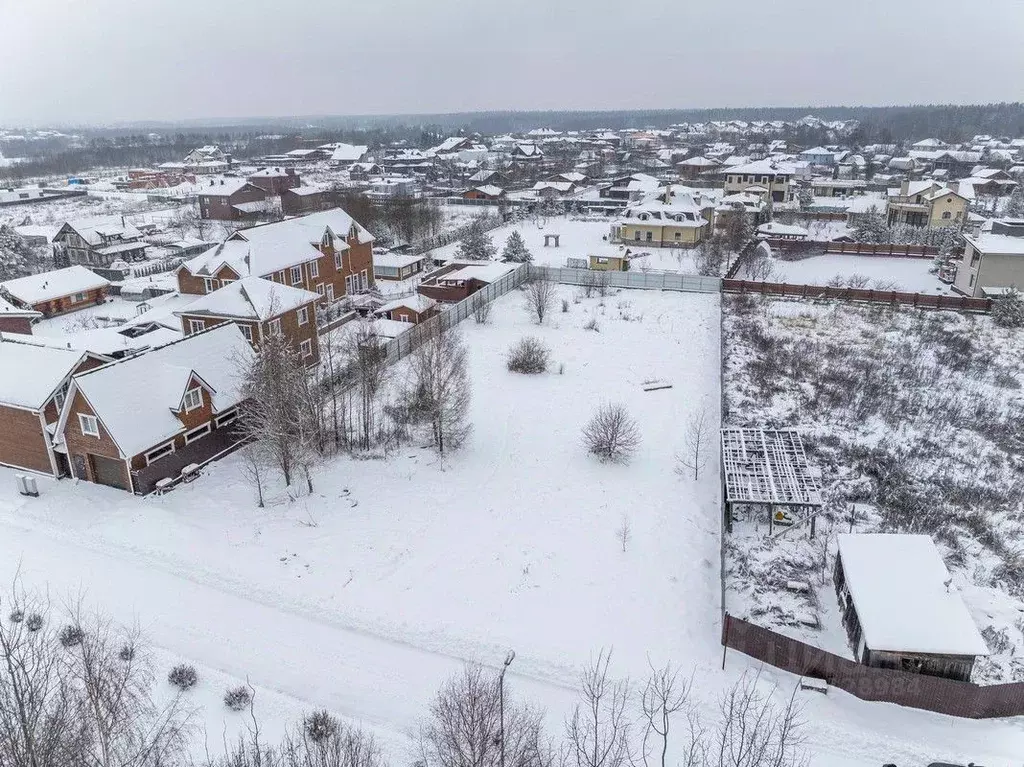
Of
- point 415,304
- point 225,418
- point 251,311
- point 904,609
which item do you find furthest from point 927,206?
point 225,418

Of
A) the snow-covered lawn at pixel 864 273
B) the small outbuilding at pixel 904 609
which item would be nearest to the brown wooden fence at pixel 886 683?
the small outbuilding at pixel 904 609

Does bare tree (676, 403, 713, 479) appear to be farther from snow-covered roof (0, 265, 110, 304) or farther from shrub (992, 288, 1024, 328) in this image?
snow-covered roof (0, 265, 110, 304)

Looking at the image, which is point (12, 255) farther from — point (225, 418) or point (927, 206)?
point (927, 206)

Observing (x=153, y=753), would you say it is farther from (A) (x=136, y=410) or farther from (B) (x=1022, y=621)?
(B) (x=1022, y=621)

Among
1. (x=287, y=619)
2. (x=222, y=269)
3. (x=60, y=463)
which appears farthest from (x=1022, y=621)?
(x=222, y=269)

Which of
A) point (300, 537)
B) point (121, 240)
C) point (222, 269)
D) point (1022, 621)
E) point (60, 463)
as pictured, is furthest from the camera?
point (121, 240)

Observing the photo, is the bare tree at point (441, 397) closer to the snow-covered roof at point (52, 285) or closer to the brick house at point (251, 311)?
the brick house at point (251, 311)
